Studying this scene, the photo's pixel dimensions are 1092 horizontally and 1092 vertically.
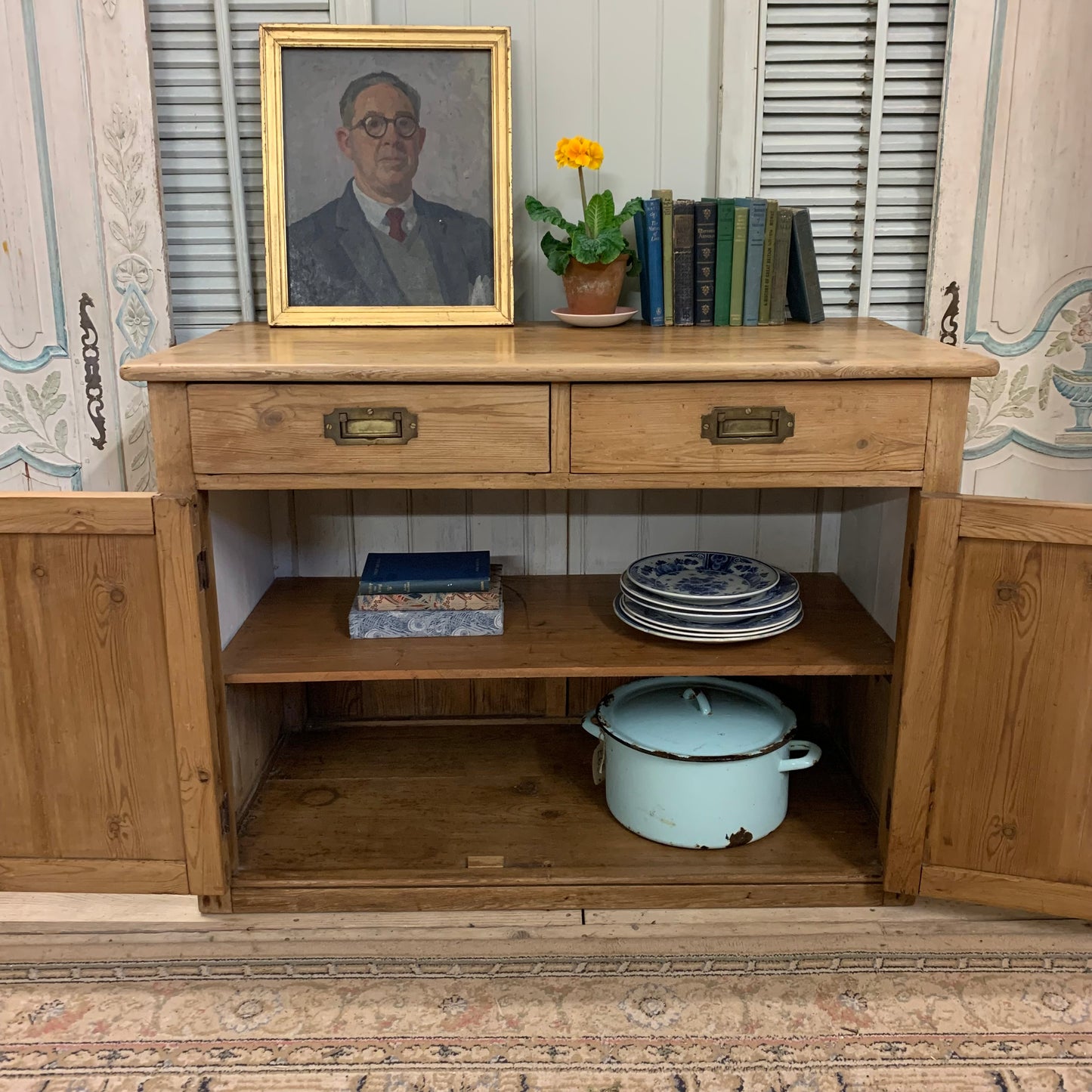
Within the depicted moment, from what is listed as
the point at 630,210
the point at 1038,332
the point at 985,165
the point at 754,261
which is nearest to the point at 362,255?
the point at 630,210

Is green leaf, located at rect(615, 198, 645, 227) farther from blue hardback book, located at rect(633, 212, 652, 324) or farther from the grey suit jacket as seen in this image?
the grey suit jacket

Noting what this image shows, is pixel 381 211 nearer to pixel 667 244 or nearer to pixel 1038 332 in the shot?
pixel 667 244

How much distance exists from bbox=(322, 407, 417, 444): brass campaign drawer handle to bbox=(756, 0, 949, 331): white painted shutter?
92 cm

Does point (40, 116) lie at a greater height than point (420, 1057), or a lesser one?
greater

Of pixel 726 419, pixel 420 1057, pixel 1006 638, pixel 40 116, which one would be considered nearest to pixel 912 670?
pixel 1006 638

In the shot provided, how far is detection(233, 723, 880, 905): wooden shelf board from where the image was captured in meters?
1.72

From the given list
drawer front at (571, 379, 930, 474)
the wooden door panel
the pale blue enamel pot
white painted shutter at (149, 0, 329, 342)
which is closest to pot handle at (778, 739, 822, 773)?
the pale blue enamel pot

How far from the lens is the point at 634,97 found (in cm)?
194

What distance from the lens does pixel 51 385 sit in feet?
6.63

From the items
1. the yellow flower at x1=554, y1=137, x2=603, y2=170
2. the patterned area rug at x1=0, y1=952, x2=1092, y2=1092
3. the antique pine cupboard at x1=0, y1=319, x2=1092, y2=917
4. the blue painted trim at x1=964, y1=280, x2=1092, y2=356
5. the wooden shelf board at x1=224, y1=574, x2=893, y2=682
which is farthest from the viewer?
the blue painted trim at x1=964, y1=280, x2=1092, y2=356

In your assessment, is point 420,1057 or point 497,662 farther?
point 497,662

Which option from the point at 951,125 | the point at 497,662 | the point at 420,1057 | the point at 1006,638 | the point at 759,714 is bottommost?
the point at 420,1057

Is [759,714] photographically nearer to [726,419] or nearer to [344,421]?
[726,419]

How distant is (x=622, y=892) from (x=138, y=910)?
84 centimetres
